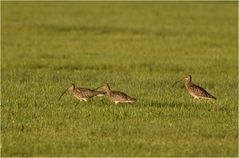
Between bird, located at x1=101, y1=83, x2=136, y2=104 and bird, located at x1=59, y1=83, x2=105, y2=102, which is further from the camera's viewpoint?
bird, located at x1=59, y1=83, x2=105, y2=102

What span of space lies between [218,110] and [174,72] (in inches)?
353

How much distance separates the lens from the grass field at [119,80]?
1209 centimetres

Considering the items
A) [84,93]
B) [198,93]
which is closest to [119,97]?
[84,93]

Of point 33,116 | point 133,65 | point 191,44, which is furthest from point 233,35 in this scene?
point 33,116

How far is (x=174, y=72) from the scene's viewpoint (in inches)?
934

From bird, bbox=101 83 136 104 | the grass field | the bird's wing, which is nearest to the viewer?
the grass field

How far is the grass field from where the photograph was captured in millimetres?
12094

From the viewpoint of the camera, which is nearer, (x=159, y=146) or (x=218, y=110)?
(x=159, y=146)

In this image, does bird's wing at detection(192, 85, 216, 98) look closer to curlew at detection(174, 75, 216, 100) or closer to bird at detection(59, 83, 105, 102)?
curlew at detection(174, 75, 216, 100)

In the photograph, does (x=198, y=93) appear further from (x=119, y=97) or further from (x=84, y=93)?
(x=84, y=93)

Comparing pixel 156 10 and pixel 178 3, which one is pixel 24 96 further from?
pixel 178 3

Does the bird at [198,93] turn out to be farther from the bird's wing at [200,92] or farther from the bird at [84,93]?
the bird at [84,93]

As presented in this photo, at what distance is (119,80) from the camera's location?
2052 cm

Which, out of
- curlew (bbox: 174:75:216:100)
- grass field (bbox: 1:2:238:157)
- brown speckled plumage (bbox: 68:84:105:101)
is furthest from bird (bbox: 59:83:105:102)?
curlew (bbox: 174:75:216:100)
